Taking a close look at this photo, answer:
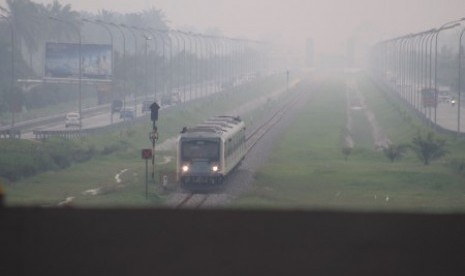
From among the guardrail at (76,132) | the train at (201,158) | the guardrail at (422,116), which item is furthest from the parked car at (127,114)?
the train at (201,158)

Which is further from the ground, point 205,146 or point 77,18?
point 77,18

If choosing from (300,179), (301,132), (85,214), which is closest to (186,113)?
(301,132)

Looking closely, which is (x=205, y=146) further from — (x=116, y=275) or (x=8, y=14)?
(x=8, y=14)

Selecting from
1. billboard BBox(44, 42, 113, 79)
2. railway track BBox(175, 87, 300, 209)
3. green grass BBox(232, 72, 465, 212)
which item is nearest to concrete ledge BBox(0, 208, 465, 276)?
railway track BBox(175, 87, 300, 209)

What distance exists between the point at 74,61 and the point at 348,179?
30800 mm

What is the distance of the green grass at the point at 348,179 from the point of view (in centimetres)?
2397

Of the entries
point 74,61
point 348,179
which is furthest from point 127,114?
point 348,179

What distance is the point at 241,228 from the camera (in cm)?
684

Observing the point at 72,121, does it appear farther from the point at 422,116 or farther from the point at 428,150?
Result: the point at 428,150

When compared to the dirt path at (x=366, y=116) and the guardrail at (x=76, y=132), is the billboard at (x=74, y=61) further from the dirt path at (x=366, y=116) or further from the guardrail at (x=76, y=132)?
the dirt path at (x=366, y=116)

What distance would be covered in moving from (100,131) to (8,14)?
3143 cm

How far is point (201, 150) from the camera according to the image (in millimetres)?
27328

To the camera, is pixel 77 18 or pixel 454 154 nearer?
pixel 454 154

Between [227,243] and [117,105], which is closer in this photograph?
[227,243]
